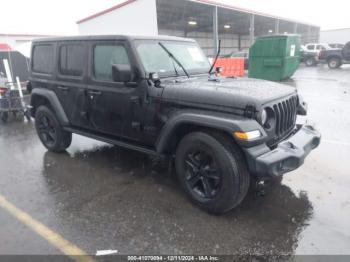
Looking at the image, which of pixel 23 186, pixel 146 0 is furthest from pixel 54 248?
pixel 146 0

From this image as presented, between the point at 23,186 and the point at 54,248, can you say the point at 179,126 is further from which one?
the point at 23,186

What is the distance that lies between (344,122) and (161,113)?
5.35 m

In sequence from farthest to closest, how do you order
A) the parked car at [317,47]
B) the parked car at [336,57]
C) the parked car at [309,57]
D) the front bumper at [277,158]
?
the parked car at [309,57] → the parked car at [317,47] → the parked car at [336,57] → the front bumper at [277,158]

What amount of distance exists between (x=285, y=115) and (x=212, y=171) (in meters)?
1.12

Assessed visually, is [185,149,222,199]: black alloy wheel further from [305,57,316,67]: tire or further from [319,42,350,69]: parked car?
[305,57,316,67]: tire

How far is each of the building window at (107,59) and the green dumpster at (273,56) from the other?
460 inches

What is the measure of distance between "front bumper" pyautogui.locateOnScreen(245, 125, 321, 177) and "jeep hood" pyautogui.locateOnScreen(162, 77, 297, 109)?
473mm

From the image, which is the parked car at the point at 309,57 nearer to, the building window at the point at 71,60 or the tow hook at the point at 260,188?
the tow hook at the point at 260,188

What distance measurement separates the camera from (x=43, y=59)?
526 cm

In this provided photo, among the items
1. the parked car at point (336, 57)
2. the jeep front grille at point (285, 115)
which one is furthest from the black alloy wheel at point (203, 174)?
the parked car at point (336, 57)

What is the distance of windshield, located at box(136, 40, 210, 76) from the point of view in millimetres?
3877

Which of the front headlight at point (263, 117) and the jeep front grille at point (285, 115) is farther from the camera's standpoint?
the jeep front grille at point (285, 115)

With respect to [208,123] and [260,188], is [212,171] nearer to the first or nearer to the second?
[208,123]

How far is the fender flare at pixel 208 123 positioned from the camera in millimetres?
2895
